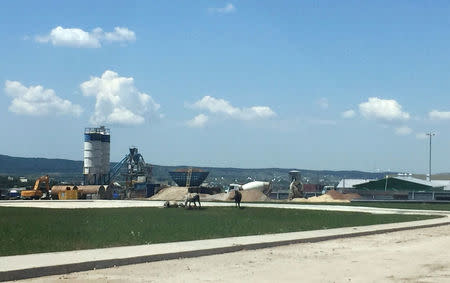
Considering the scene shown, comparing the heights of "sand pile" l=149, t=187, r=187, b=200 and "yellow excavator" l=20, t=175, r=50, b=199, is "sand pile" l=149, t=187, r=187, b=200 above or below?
below

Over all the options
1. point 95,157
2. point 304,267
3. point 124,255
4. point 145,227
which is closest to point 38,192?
point 95,157

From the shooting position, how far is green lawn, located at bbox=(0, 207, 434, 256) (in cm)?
1878

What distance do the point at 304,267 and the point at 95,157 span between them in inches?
4072

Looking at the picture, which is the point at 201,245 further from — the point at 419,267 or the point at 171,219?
the point at 171,219

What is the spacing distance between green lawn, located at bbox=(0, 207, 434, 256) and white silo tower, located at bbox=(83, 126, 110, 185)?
81895 mm

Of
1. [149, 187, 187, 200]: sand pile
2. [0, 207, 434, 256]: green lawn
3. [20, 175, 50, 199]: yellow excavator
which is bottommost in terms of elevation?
[149, 187, 187, 200]: sand pile

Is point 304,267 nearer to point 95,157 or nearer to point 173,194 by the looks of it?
point 173,194

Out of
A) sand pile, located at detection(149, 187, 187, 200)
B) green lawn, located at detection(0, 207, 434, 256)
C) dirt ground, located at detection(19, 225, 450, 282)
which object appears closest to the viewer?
dirt ground, located at detection(19, 225, 450, 282)

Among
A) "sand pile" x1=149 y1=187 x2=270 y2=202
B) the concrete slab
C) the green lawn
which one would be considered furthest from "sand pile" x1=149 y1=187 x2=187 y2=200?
the concrete slab

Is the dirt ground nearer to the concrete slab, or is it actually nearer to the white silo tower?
the concrete slab

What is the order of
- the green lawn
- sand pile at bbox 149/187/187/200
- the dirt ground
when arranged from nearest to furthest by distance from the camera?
1. the dirt ground
2. the green lawn
3. sand pile at bbox 149/187/187/200

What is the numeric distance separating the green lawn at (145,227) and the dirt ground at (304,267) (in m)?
3.36

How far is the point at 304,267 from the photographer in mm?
15734

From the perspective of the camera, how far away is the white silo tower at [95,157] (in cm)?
11444
